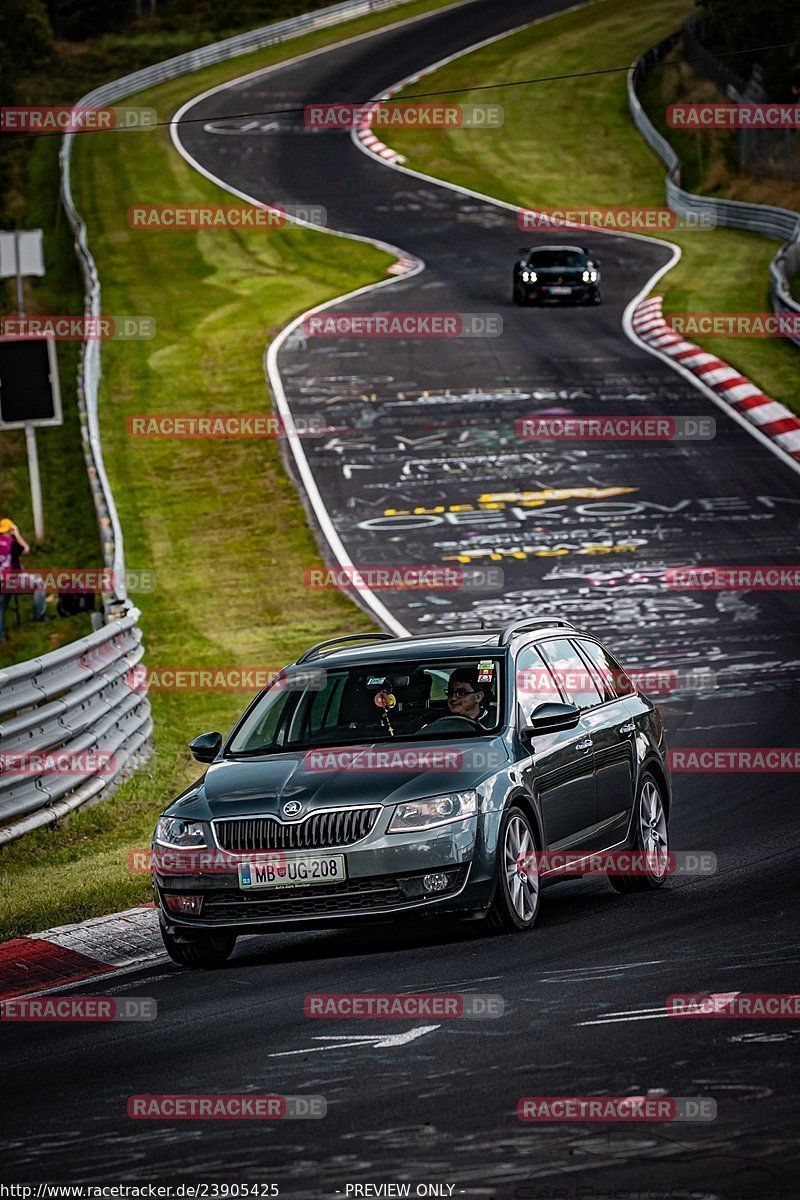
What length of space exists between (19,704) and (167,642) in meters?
9.32

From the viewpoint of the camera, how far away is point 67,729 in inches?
561

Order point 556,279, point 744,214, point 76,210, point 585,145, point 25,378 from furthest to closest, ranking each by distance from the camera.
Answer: point 585,145 < point 76,210 < point 744,214 < point 556,279 < point 25,378

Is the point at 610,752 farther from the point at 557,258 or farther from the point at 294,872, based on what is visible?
the point at 557,258

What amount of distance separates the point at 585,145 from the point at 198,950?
57.1 m

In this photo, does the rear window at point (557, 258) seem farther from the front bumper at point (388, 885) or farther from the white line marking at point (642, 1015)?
the white line marking at point (642, 1015)

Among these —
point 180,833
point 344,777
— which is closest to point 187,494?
point 180,833

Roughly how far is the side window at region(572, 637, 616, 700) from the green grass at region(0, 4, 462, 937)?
2991mm

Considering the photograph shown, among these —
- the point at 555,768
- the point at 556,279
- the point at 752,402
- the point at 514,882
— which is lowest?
the point at 752,402

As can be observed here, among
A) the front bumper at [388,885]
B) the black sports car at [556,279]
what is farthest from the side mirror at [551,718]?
the black sports car at [556,279]

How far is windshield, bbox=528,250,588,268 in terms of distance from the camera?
42231 millimetres

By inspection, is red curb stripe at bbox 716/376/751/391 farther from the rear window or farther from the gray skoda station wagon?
the gray skoda station wagon

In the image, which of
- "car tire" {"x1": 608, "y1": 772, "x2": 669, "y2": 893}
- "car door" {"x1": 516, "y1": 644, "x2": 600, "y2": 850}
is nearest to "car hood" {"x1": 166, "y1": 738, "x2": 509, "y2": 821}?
"car door" {"x1": 516, "y1": 644, "x2": 600, "y2": 850}

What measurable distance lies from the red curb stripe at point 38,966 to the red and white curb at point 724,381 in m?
20.9

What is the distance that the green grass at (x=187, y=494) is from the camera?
1354cm
